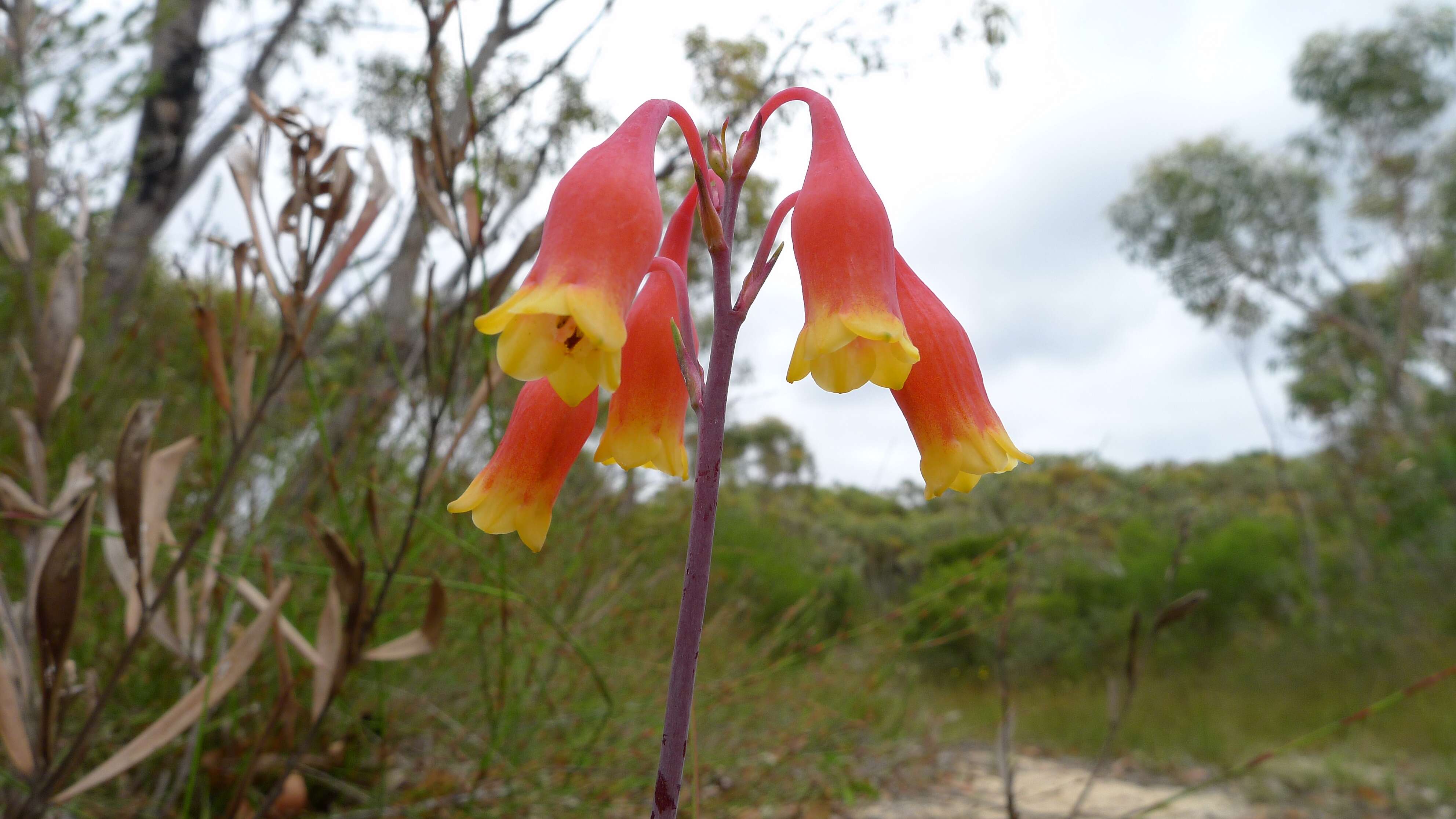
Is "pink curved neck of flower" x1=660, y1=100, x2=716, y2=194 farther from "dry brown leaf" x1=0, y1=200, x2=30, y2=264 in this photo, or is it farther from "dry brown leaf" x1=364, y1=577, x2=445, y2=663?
"dry brown leaf" x1=0, y1=200, x2=30, y2=264

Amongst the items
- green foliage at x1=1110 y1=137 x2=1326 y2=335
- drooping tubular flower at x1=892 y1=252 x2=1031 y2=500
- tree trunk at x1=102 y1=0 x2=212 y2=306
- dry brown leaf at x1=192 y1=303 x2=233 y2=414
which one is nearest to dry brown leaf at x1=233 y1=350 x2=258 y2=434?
dry brown leaf at x1=192 y1=303 x2=233 y2=414

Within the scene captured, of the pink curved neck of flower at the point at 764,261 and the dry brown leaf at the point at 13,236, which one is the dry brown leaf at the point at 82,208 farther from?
the pink curved neck of flower at the point at 764,261

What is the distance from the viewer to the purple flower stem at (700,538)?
22.4 inches

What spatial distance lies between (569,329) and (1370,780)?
5.94 m

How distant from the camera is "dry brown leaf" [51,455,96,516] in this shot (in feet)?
3.80

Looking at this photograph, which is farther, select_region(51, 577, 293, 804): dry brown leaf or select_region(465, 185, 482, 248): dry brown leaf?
select_region(465, 185, 482, 248): dry brown leaf

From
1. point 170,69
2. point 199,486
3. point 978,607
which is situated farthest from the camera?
point 170,69

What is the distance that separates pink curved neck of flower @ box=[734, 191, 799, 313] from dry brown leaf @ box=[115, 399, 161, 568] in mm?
910

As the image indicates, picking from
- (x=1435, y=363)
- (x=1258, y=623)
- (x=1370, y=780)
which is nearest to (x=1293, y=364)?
(x=1435, y=363)

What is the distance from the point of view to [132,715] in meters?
1.77

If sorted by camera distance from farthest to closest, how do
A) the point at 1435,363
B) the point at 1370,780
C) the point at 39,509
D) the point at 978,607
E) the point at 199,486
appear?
the point at 1435,363 → the point at 978,607 → the point at 1370,780 → the point at 199,486 → the point at 39,509

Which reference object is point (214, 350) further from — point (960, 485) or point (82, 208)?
point (960, 485)

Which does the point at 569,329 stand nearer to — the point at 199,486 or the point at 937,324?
the point at 937,324

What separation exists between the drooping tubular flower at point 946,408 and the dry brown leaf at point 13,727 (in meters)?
1.14
